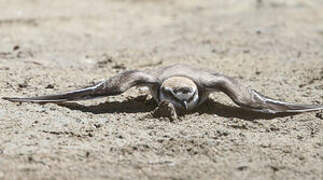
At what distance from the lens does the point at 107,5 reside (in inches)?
382

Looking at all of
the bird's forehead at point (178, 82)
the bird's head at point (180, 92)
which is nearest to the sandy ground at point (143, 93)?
the bird's head at point (180, 92)

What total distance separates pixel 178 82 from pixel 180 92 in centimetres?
11

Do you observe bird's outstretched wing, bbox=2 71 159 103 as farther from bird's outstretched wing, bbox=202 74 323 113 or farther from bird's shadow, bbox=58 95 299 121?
bird's outstretched wing, bbox=202 74 323 113

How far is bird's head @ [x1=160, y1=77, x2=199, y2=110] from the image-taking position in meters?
4.78

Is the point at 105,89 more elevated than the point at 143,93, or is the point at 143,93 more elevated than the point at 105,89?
the point at 105,89

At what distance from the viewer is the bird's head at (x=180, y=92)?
4.78 metres

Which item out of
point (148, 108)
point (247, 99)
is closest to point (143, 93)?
point (148, 108)

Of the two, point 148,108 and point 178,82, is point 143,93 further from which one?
point 178,82

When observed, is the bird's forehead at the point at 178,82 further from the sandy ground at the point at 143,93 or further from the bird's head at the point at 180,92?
the sandy ground at the point at 143,93

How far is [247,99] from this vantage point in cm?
488

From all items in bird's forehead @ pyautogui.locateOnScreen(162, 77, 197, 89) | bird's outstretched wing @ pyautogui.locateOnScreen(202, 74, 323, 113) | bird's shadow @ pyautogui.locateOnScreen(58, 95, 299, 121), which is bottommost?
bird's shadow @ pyautogui.locateOnScreen(58, 95, 299, 121)

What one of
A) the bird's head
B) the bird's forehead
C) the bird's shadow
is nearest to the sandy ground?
the bird's shadow

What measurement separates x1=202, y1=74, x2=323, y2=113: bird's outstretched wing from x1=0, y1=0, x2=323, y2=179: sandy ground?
0.08 meters

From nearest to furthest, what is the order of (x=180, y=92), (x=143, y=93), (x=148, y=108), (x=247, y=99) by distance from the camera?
(x=180, y=92) → (x=247, y=99) → (x=148, y=108) → (x=143, y=93)
